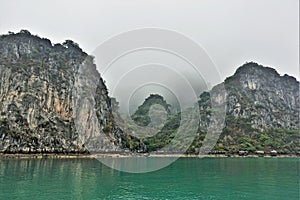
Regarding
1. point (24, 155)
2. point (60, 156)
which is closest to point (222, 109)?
point (60, 156)

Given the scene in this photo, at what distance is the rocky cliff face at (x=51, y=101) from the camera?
215 feet

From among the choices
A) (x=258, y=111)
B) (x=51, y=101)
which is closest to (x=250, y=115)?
(x=258, y=111)

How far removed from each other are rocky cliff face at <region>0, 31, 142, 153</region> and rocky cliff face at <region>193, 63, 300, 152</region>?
2981 centimetres

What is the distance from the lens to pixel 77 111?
7538 cm

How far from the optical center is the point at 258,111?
110625 mm

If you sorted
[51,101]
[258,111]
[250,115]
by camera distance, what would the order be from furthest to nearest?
[258,111]
[250,115]
[51,101]

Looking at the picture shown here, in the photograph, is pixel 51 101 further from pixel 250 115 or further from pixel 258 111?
pixel 258 111

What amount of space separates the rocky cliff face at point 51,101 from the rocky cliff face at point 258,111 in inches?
1174

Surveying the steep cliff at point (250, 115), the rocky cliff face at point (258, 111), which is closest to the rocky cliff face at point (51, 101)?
the steep cliff at point (250, 115)

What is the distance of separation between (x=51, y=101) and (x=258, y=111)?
69857 millimetres

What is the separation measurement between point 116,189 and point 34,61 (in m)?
59.3

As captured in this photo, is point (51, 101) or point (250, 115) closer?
point (51, 101)

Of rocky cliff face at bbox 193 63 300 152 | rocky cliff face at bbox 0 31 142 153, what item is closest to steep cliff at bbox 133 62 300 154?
rocky cliff face at bbox 193 63 300 152

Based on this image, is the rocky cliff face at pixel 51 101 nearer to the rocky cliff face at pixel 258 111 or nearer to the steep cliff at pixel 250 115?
the steep cliff at pixel 250 115
